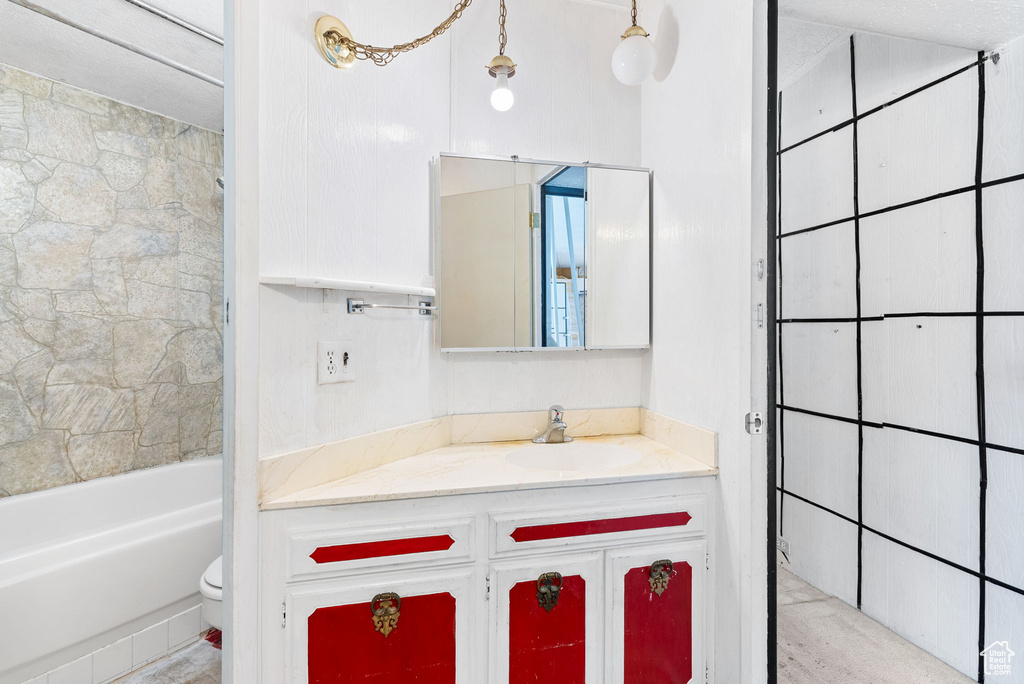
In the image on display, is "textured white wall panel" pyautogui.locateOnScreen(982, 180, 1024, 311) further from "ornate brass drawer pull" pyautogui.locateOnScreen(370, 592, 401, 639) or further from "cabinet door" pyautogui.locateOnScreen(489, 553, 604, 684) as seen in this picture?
"ornate brass drawer pull" pyautogui.locateOnScreen(370, 592, 401, 639)

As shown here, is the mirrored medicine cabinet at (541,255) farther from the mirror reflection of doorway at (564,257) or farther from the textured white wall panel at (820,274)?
the textured white wall panel at (820,274)

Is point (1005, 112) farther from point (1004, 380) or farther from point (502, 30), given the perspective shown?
point (502, 30)

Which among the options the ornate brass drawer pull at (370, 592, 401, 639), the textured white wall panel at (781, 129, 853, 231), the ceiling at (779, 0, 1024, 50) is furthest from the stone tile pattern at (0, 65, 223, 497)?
the textured white wall panel at (781, 129, 853, 231)

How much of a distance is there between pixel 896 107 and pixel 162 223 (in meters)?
3.27

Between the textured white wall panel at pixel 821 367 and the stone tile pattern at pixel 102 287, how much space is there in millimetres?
2968

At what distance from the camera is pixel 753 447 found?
1356 mm

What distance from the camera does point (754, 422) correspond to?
1358 millimetres

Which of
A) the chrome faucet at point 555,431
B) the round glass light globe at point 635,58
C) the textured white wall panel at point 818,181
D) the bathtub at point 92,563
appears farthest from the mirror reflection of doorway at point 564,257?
the bathtub at point 92,563

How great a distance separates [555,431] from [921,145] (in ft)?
5.40

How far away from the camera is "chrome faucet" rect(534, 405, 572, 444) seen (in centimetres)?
179

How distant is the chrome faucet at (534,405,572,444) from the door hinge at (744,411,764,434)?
2.14ft

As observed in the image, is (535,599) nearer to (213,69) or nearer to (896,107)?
(896,107)

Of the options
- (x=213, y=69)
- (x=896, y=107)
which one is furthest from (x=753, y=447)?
(x=213, y=69)

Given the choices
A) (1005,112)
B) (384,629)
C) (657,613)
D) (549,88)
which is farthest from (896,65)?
(384,629)
